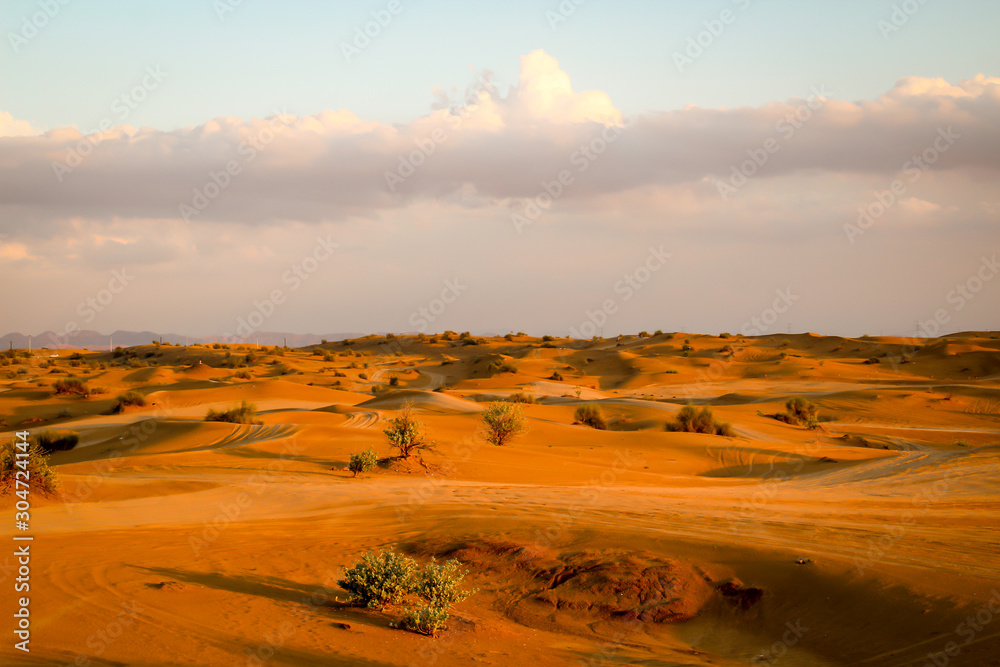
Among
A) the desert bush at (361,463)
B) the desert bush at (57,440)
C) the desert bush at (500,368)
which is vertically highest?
the desert bush at (500,368)

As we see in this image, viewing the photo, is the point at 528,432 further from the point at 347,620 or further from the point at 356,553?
the point at 347,620

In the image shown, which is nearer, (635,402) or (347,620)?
(347,620)

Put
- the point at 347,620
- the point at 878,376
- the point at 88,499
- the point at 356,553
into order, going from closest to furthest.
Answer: the point at 347,620
the point at 356,553
the point at 88,499
the point at 878,376

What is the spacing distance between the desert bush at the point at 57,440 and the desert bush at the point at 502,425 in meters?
12.7

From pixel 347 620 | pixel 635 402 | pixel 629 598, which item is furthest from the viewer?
pixel 635 402


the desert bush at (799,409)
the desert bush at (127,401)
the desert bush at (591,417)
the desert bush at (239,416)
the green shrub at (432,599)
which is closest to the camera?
the green shrub at (432,599)

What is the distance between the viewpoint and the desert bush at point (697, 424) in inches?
992

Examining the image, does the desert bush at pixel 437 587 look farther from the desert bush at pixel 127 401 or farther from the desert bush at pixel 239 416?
the desert bush at pixel 127 401

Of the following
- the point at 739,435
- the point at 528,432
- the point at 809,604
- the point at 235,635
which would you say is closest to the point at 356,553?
the point at 235,635

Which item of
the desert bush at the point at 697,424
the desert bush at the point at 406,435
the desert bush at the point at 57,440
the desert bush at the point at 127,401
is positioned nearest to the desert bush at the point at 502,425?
the desert bush at the point at 406,435

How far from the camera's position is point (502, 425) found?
21.1 m

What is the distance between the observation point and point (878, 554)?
8.40 metres

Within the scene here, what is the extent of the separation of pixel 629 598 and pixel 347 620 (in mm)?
3243

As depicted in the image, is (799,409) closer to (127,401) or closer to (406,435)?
(406,435)
